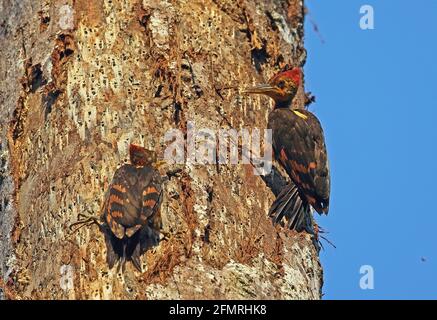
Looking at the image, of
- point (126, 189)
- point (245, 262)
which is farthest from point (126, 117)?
point (245, 262)

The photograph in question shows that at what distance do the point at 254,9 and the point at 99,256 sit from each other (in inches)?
88.5

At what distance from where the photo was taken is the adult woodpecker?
8844 millimetres

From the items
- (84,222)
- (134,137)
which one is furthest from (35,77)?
(84,222)

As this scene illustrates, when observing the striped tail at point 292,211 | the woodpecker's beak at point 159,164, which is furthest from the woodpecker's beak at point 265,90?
the woodpecker's beak at point 159,164

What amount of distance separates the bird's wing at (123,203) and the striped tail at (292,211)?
0.82 m

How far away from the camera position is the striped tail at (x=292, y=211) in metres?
8.27

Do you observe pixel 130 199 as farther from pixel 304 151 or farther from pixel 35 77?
pixel 304 151

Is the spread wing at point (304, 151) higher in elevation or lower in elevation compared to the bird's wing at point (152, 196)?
higher

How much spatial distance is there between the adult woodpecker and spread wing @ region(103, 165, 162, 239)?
0.92m

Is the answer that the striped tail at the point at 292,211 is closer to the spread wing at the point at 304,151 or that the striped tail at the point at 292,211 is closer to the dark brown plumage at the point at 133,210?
the spread wing at the point at 304,151

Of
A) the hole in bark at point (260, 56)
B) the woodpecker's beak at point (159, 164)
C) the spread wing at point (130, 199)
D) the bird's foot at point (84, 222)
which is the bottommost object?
the bird's foot at point (84, 222)
